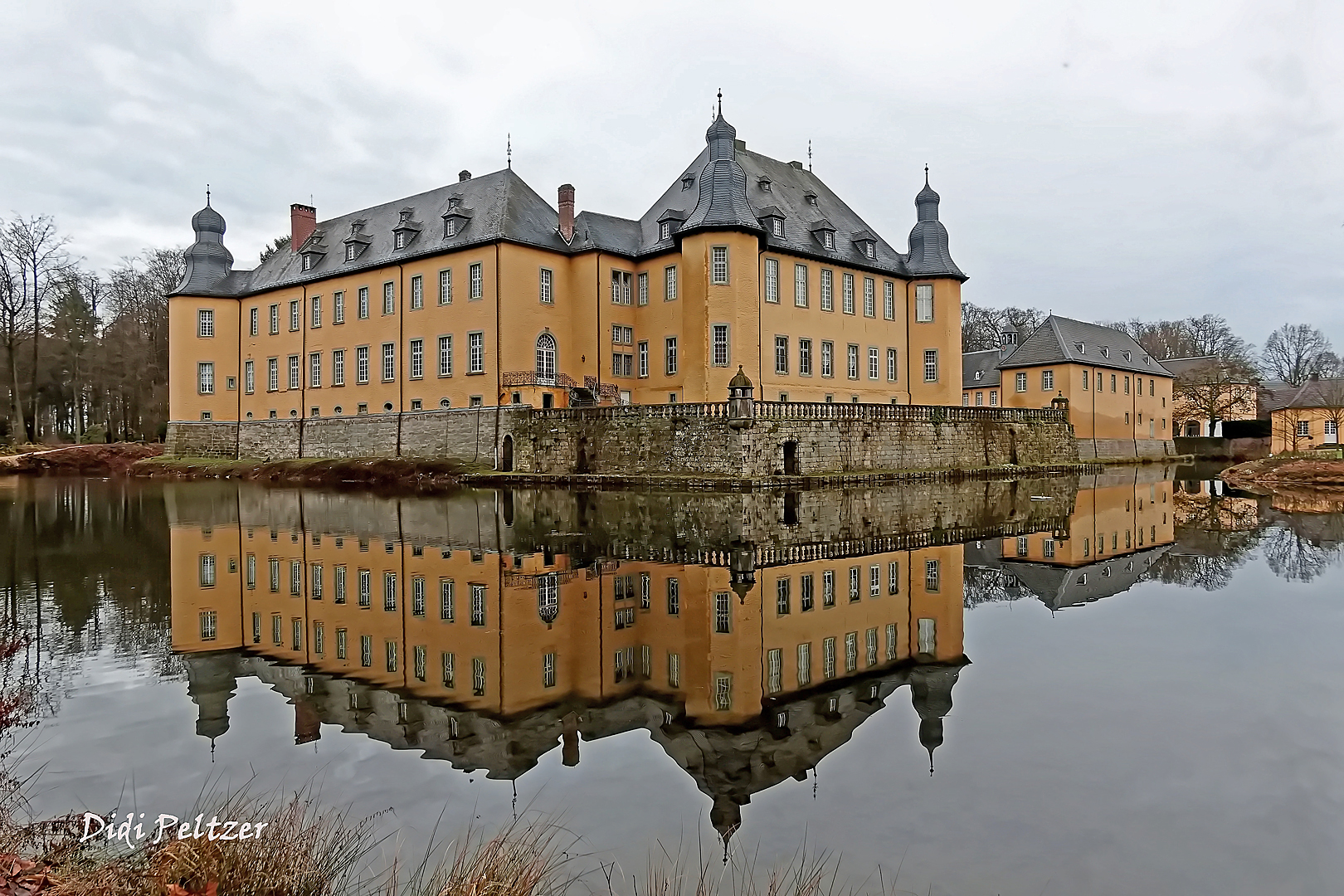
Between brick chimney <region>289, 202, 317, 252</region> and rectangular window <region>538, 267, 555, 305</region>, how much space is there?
1701 cm

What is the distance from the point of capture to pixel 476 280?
34.8 metres

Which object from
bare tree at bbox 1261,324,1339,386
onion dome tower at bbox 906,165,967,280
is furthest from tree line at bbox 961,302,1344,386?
onion dome tower at bbox 906,165,967,280

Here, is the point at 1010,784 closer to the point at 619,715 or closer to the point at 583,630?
the point at 619,715

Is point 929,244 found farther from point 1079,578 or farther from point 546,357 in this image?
point 1079,578

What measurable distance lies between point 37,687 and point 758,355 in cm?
2868

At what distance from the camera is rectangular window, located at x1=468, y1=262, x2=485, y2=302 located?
113 ft

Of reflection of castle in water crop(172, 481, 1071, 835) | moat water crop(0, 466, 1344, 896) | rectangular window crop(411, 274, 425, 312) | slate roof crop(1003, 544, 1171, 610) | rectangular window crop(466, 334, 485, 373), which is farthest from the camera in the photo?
rectangular window crop(411, 274, 425, 312)

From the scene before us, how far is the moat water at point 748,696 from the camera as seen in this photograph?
4.18m

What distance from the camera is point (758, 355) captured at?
1315 inches

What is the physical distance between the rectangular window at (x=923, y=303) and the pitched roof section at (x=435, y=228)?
662 inches

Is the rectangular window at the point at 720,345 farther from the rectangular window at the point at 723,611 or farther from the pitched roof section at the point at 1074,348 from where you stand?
the pitched roof section at the point at 1074,348

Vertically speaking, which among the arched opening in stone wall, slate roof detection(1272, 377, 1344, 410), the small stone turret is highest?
slate roof detection(1272, 377, 1344, 410)

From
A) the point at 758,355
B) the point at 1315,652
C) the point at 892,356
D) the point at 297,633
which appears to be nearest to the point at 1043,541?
the point at 1315,652

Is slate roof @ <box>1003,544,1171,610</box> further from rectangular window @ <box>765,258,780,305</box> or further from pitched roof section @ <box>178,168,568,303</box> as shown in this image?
pitched roof section @ <box>178,168,568,303</box>
